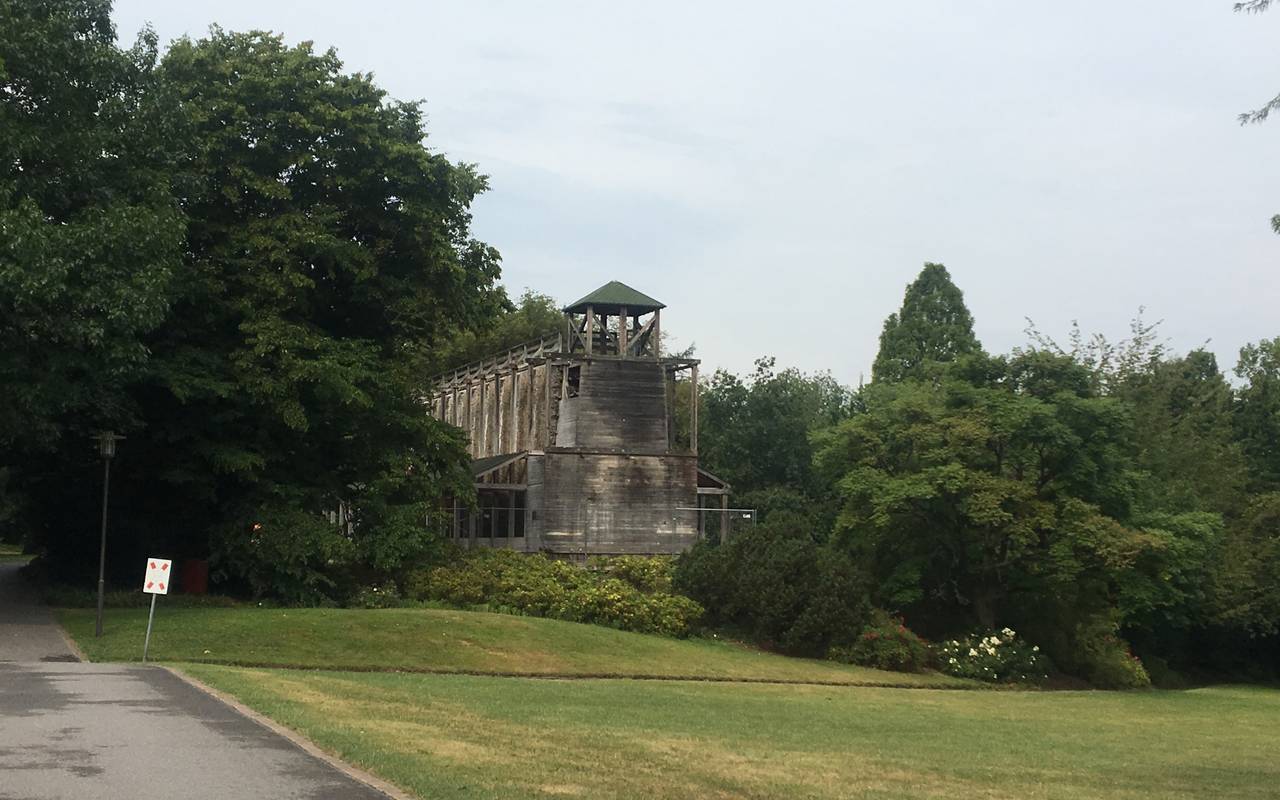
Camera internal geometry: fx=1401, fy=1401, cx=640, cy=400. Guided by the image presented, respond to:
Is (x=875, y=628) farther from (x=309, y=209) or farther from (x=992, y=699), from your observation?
(x=309, y=209)

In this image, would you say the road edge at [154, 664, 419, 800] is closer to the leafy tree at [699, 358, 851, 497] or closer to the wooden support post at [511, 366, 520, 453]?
the wooden support post at [511, 366, 520, 453]

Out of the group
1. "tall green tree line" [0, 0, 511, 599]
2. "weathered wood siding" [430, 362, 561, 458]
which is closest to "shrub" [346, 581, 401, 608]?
"tall green tree line" [0, 0, 511, 599]

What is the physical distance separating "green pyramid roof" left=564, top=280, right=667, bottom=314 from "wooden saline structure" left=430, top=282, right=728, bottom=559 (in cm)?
4

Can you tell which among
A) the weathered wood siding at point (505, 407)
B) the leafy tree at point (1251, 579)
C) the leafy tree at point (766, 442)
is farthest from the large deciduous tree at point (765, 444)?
the leafy tree at point (1251, 579)

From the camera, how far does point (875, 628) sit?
124 ft

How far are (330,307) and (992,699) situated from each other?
19.9 metres

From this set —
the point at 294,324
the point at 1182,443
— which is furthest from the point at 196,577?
the point at 1182,443

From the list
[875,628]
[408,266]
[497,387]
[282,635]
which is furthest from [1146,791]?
[497,387]

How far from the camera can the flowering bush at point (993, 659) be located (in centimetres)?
3800

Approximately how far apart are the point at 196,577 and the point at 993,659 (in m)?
21.3

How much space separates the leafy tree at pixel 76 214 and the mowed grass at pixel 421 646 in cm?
527

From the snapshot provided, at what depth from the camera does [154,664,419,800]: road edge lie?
37.8ft

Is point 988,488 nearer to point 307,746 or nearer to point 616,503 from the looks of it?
point 616,503

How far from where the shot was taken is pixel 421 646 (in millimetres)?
29594
